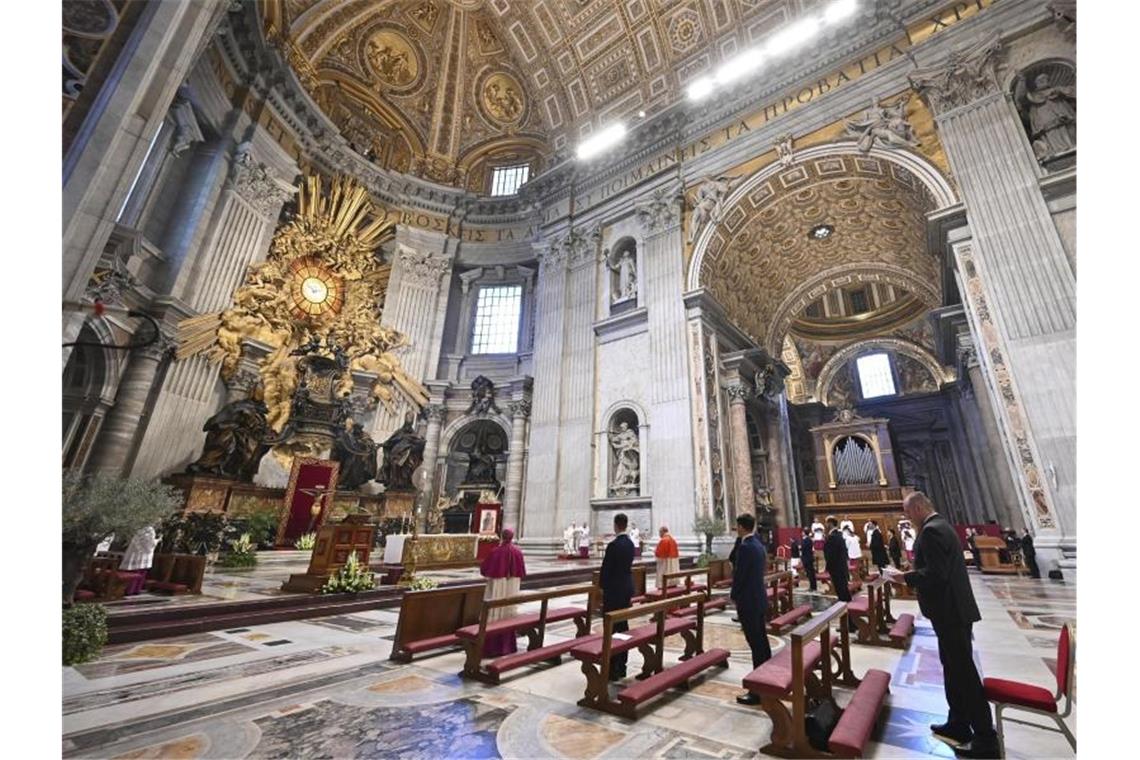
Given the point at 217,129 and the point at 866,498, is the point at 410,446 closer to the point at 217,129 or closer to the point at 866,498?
the point at 217,129

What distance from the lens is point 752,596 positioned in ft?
10.8

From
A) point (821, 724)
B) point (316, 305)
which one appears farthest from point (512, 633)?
point (316, 305)

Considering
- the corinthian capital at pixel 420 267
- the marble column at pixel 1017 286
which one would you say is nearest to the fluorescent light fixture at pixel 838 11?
the marble column at pixel 1017 286

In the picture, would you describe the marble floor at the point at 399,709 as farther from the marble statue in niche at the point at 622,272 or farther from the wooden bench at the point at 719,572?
the marble statue in niche at the point at 622,272

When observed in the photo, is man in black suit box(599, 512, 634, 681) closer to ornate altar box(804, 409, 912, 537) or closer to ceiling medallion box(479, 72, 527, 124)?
ornate altar box(804, 409, 912, 537)

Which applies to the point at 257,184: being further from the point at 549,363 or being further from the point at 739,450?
the point at 739,450

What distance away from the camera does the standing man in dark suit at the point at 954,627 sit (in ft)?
7.11

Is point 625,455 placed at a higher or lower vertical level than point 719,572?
higher

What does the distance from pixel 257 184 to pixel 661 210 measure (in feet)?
38.3

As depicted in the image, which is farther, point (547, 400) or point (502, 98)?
point (502, 98)

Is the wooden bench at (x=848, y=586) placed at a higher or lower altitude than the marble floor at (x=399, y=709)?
higher

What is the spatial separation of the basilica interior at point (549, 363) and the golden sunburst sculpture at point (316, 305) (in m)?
0.11

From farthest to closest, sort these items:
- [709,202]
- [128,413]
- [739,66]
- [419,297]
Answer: [419,297] < [739,66] < [709,202] < [128,413]

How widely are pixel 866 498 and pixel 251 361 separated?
21830 millimetres
